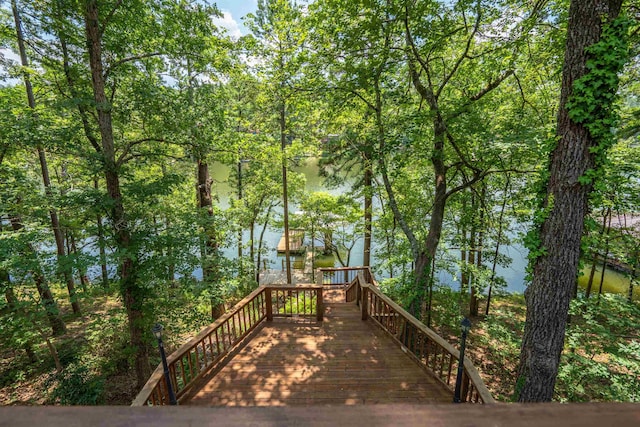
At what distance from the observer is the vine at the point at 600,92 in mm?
2732

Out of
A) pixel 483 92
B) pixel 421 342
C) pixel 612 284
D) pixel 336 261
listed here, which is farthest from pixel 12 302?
pixel 612 284

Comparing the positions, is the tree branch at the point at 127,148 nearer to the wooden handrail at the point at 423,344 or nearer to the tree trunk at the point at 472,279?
the wooden handrail at the point at 423,344

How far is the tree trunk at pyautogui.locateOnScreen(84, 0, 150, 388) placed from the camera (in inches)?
180

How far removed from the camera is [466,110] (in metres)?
5.04

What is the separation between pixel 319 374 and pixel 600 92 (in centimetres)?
483

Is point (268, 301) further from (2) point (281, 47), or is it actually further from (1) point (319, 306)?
Answer: (2) point (281, 47)

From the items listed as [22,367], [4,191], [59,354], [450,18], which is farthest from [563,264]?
[22,367]

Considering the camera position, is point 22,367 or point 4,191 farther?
point 22,367

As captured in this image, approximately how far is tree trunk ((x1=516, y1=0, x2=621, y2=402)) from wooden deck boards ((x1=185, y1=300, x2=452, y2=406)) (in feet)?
4.08

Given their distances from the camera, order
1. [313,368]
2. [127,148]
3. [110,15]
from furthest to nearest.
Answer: [127,148] < [110,15] < [313,368]

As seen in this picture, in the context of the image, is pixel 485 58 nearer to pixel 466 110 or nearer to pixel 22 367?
pixel 466 110

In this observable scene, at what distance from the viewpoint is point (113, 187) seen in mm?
5027

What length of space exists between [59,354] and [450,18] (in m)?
11.9

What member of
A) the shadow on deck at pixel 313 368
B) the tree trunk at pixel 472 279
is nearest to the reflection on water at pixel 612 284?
the tree trunk at pixel 472 279
